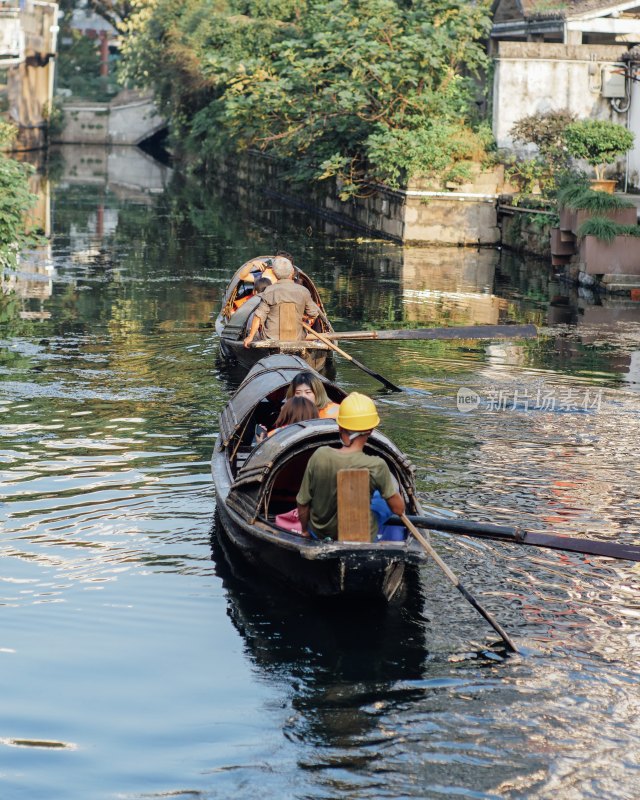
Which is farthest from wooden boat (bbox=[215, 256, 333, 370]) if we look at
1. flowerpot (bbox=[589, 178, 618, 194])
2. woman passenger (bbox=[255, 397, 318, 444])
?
flowerpot (bbox=[589, 178, 618, 194])

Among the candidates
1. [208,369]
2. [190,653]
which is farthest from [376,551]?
[208,369]

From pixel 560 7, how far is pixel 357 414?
1200 inches

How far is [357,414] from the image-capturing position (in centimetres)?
884

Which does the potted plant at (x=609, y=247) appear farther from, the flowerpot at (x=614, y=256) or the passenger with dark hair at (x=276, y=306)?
the passenger with dark hair at (x=276, y=306)

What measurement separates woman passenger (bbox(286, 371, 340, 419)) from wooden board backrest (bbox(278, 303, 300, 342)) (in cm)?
533

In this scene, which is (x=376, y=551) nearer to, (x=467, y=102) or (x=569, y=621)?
(x=569, y=621)

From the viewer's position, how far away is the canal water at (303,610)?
24.6 ft

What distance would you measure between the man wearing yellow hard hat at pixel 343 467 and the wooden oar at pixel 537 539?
29cm

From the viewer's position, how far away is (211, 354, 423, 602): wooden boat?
8875mm

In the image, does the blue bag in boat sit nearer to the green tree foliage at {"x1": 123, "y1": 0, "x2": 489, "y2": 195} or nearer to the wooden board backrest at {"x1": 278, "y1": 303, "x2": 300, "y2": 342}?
the wooden board backrest at {"x1": 278, "y1": 303, "x2": 300, "y2": 342}

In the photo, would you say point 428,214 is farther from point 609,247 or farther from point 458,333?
point 458,333

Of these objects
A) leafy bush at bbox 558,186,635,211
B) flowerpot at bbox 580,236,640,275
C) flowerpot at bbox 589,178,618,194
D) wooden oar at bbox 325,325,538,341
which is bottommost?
wooden oar at bbox 325,325,538,341

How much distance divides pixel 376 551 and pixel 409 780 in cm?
188

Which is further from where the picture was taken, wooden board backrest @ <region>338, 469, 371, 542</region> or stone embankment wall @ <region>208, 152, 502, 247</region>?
stone embankment wall @ <region>208, 152, 502, 247</region>
